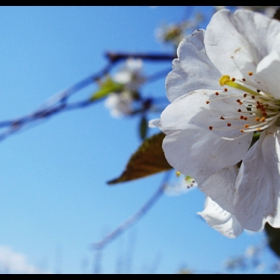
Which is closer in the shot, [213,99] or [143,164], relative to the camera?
[213,99]

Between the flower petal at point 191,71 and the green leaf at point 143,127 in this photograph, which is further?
the green leaf at point 143,127

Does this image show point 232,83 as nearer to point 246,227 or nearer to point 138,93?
point 246,227

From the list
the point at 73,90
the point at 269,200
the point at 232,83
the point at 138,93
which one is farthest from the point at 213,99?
the point at 138,93

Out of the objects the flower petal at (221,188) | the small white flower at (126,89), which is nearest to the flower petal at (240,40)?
the flower petal at (221,188)

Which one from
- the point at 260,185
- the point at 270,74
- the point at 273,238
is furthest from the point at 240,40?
the point at 273,238

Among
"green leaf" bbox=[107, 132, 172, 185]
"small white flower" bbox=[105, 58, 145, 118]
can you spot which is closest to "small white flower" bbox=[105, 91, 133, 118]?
"small white flower" bbox=[105, 58, 145, 118]

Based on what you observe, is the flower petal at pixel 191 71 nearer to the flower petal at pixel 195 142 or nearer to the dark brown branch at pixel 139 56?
the flower petal at pixel 195 142
